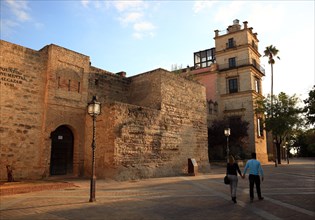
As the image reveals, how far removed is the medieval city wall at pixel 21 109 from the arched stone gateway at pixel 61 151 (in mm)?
935

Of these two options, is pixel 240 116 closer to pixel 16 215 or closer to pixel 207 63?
pixel 207 63

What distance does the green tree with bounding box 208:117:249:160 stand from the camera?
97.2 feet

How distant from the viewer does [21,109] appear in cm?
1334

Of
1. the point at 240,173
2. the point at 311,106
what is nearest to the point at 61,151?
the point at 240,173

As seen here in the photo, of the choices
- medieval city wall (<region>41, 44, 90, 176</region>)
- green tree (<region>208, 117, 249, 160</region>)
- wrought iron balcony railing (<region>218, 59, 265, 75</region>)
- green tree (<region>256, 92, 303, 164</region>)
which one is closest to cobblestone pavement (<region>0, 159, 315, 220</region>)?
medieval city wall (<region>41, 44, 90, 176</region>)

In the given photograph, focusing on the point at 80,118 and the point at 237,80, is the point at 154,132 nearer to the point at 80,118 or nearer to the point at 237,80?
the point at 80,118

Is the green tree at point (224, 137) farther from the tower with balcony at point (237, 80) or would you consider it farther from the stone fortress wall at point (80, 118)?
the stone fortress wall at point (80, 118)

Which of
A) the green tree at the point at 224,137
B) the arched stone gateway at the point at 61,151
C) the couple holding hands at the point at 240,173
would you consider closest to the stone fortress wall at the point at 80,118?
the arched stone gateway at the point at 61,151

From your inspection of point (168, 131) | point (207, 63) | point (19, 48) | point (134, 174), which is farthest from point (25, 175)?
point (207, 63)

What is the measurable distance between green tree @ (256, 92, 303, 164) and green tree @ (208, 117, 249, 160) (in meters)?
3.67

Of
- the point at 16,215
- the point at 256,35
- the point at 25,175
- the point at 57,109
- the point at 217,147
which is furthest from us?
the point at 256,35

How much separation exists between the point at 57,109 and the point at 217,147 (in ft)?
70.9

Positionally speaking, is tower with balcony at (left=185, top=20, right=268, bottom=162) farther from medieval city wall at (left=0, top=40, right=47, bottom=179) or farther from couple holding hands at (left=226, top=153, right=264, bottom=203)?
couple holding hands at (left=226, top=153, right=264, bottom=203)

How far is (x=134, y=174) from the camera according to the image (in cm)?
1443
